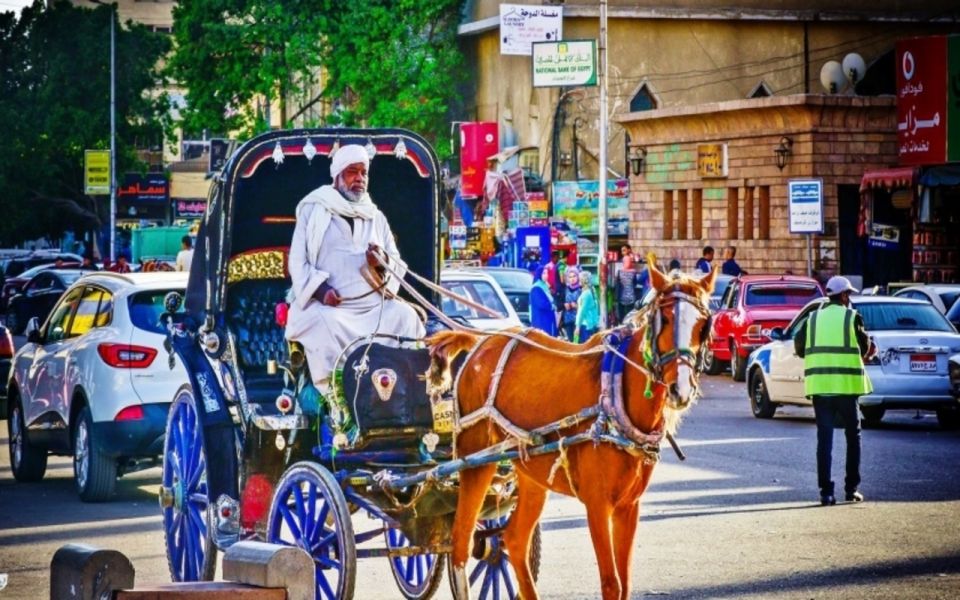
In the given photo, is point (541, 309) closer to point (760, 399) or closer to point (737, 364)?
point (737, 364)

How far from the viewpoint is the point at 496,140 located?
2293 inches

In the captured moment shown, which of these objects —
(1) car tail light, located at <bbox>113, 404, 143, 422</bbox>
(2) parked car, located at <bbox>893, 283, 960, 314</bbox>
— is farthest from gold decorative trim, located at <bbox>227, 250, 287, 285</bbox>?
(2) parked car, located at <bbox>893, 283, 960, 314</bbox>

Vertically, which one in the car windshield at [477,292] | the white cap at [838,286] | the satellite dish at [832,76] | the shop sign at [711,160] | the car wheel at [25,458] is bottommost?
the car wheel at [25,458]

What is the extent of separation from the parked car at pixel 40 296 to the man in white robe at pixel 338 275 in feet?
112

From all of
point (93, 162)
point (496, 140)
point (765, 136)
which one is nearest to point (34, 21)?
point (93, 162)

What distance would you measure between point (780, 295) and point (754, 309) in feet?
2.69

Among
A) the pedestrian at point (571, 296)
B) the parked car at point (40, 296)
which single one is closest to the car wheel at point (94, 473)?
the pedestrian at point (571, 296)

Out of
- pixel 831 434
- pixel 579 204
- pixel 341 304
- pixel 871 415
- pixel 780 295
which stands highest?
pixel 579 204

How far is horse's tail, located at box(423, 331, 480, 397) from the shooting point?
9.98 meters

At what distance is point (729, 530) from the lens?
44.1ft

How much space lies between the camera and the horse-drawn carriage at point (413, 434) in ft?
29.2

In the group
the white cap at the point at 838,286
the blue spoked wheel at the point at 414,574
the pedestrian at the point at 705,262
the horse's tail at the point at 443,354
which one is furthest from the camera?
the pedestrian at the point at 705,262

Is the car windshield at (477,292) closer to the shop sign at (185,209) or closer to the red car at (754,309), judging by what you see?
the red car at (754,309)

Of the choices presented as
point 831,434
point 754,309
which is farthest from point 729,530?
point 754,309
